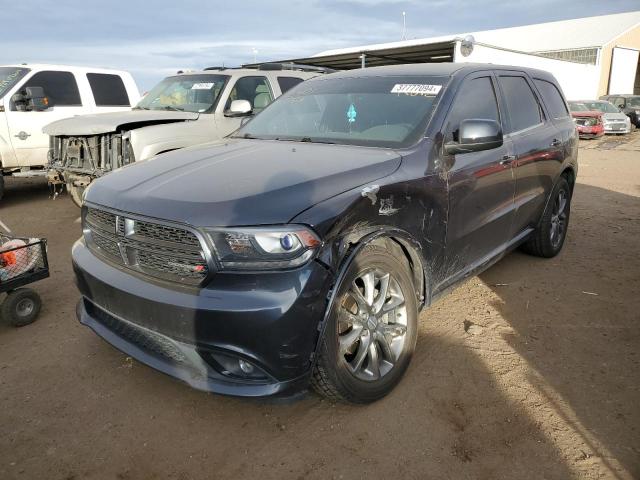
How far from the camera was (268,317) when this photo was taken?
2137 mm

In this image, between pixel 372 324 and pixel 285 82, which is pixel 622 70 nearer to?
pixel 285 82

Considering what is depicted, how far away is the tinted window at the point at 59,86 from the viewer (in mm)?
8141

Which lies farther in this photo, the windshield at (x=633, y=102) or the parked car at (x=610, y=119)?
the windshield at (x=633, y=102)

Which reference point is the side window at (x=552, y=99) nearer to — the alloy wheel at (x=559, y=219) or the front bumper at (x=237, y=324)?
the alloy wheel at (x=559, y=219)

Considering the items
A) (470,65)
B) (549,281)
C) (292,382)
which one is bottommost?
(549,281)

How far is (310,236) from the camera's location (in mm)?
2211

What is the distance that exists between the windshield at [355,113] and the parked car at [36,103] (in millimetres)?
5214

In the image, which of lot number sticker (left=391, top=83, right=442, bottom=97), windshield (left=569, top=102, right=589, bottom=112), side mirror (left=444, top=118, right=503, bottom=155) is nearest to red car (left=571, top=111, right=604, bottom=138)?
windshield (left=569, top=102, right=589, bottom=112)

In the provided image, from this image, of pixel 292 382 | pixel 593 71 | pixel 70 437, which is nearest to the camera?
pixel 292 382

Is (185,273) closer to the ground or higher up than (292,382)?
higher up

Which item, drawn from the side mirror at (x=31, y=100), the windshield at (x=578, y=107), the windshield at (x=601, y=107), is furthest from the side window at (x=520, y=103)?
the windshield at (x=601, y=107)

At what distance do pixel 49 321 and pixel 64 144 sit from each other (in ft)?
11.7

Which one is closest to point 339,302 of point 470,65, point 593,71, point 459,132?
point 459,132

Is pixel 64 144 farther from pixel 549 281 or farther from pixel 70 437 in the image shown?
pixel 549 281
